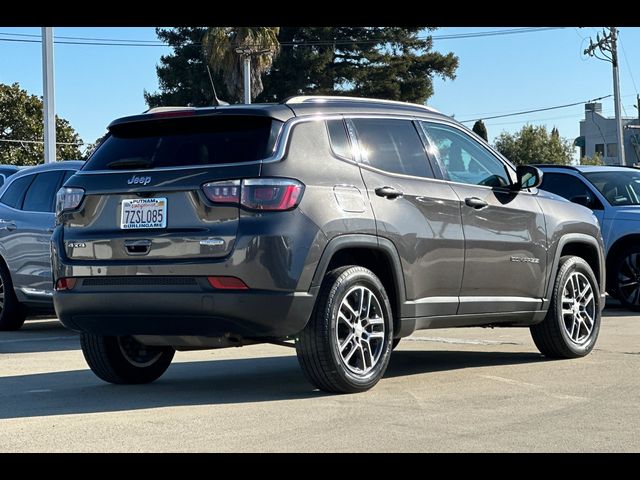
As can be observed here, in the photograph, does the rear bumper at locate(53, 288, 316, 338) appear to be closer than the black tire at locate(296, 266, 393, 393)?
Yes

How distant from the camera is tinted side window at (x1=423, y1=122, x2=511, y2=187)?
331 inches

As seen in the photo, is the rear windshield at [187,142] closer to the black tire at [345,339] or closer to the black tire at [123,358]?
the black tire at [345,339]

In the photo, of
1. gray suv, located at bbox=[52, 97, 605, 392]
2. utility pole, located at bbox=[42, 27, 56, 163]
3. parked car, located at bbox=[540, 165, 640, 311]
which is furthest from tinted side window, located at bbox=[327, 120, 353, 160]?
utility pole, located at bbox=[42, 27, 56, 163]

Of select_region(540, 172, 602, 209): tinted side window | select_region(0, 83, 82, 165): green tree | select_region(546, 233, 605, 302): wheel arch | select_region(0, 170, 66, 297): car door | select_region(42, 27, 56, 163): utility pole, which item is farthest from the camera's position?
select_region(0, 83, 82, 165): green tree

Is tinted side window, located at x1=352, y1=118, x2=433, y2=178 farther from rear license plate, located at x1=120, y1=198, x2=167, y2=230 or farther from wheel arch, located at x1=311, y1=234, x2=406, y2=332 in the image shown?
rear license plate, located at x1=120, y1=198, x2=167, y2=230

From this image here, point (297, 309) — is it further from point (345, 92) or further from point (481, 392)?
point (345, 92)

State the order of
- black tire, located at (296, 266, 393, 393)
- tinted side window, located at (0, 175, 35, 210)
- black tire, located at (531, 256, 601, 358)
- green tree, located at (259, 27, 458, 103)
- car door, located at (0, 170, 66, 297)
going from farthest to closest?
green tree, located at (259, 27, 458, 103)
tinted side window, located at (0, 175, 35, 210)
car door, located at (0, 170, 66, 297)
black tire, located at (531, 256, 601, 358)
black tire, located at (296, 266, 393, 393)

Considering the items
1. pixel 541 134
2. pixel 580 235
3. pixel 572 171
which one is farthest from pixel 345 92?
pixel 580 235

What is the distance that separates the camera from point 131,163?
7.42m

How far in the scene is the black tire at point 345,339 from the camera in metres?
7.07

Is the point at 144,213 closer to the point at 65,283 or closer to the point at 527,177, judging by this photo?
the point at 65,283

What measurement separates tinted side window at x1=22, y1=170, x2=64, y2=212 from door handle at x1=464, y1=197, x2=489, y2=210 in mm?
5847
